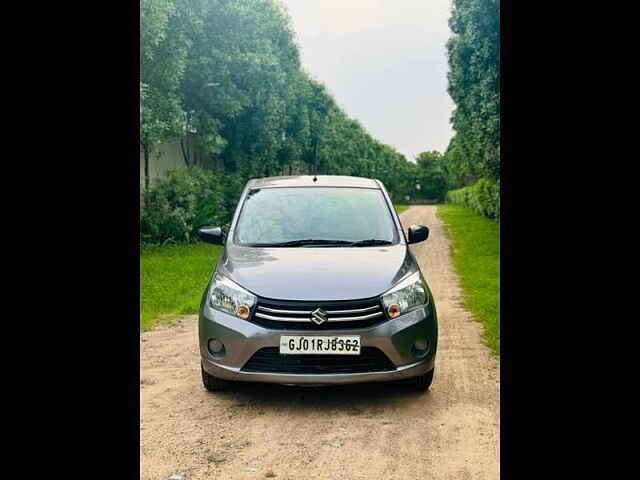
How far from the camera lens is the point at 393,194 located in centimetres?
8556

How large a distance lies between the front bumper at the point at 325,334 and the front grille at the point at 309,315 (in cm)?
4

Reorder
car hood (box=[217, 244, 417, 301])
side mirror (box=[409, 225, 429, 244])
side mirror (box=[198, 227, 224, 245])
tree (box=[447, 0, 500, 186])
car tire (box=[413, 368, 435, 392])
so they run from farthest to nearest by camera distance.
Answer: tree (box=[447, 0, 500, 186])
side mirror (box=[409, 225, 429, 244])
side mirror (box=[198, 227, 224, 245])
car tire (box=[413, 368, 435, 392])
car hood (box=[217, 244, 417, 301])

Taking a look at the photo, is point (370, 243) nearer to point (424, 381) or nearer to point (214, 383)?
point (424, 381)

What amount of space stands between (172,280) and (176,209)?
551cm

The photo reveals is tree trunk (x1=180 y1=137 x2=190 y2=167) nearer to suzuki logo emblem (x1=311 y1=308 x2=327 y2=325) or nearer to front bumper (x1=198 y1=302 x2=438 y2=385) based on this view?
front bumper (x1=198 y1=302 x2=438 y2=385)

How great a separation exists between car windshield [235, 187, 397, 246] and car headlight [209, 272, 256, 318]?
76 centimetres

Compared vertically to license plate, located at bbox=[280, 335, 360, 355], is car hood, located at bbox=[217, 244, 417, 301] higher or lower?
higher

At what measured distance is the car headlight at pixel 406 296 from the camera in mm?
4559

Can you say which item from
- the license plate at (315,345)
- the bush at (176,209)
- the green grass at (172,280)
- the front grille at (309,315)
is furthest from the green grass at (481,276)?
the bush at (176,209)

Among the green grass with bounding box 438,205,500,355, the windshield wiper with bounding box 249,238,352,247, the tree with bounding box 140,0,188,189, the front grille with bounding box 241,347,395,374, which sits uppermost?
the tree with bounding box 140,0,188,189

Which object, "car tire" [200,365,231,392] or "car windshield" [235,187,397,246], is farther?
"car windshield" [235,187,397,246]

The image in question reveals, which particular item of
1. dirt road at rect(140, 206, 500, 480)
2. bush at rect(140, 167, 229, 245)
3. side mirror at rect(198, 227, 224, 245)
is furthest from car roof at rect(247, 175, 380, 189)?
bush at rect(140, 167, 229, 245)

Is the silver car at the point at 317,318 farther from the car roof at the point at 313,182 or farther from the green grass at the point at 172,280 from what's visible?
the green grass at the point at 172,280

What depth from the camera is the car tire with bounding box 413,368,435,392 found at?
16.0 feet
